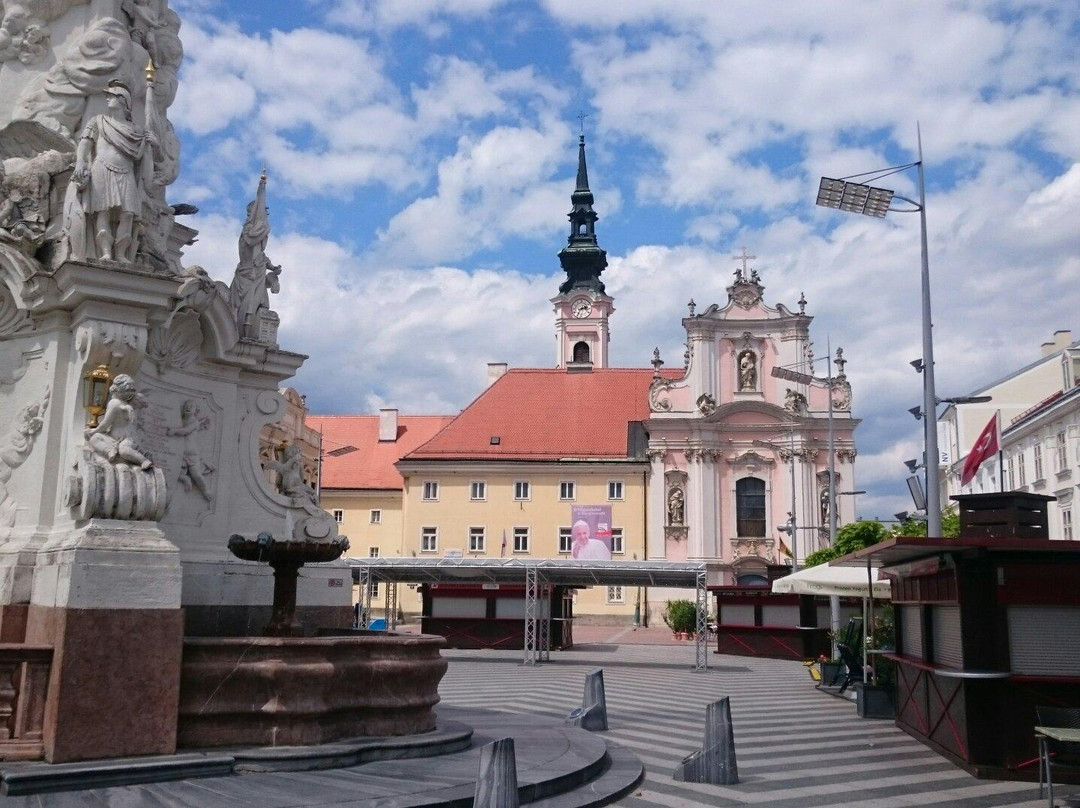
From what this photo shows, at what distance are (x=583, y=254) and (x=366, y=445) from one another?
2606 cm

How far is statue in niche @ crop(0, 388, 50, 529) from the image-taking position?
29.9 feet

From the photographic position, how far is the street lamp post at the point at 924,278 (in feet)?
53.0

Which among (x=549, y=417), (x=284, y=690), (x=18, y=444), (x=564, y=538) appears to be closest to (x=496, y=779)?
(x=284, y=690)

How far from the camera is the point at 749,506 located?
5334cm

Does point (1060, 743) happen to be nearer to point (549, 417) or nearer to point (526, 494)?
point (526, 494)

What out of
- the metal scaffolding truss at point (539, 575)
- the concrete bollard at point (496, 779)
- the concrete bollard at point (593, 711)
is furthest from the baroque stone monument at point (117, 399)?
the metal scaffolding truss at point (539, 575)

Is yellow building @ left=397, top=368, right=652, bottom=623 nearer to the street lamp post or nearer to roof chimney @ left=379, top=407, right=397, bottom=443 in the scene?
roof chimney @ left=379, top=407, right=397, bottom=443

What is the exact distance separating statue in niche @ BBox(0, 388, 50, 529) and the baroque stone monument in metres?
0.02

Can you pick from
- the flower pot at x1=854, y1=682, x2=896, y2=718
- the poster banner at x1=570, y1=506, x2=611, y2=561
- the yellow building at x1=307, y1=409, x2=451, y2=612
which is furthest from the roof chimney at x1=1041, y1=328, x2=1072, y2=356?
the flower pot at x1=854, y1=682, x2=896, y2=718

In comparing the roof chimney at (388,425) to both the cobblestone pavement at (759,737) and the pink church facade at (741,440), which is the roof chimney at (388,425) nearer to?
the pink church facade at (741,440)

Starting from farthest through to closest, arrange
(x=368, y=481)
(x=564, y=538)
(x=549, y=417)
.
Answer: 1. (x=368, y=481)
2. (x=549, y=417)
3. (x=564, y=538)

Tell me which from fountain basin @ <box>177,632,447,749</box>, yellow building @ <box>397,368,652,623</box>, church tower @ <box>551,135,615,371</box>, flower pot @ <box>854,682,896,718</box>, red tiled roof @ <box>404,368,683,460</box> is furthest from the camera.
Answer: church tower @ <box>551,135,615,371</box>


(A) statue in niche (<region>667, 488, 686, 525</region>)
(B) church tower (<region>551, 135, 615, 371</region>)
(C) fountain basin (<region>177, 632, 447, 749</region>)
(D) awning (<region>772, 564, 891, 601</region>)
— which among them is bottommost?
(C) fountain basin (<region>177, 632, 447, 749</region>)

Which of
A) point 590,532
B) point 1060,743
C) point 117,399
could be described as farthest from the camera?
point 590,532
